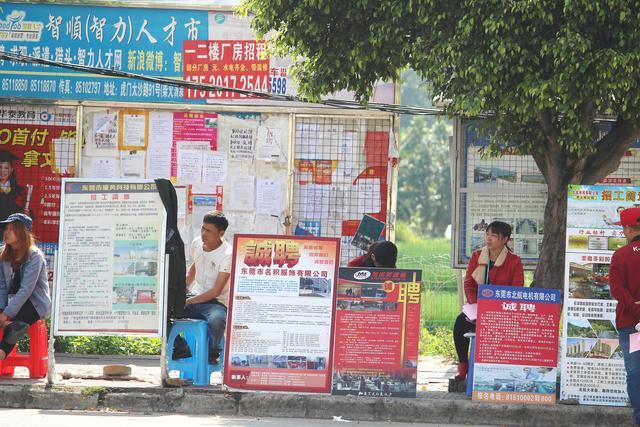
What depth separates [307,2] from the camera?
9.88 meters

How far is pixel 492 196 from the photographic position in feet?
40.9

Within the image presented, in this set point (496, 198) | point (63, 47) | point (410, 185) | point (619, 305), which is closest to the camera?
point (619, 305)

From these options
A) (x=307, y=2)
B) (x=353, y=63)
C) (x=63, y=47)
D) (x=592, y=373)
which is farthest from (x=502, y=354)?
(x=63, y=47)

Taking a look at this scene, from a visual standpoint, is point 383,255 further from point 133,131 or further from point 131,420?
point 133,131

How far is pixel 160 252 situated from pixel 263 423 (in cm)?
179

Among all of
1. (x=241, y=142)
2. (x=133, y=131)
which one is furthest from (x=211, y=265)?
(x=133, y=131)

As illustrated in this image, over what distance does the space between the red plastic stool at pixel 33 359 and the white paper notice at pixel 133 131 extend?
12.3 ft

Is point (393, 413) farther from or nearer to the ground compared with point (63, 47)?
nearer to the ground

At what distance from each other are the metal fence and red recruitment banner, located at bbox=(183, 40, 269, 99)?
4087mm

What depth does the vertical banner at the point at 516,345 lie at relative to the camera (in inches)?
362

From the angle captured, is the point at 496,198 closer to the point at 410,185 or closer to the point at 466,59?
the point at 466,59

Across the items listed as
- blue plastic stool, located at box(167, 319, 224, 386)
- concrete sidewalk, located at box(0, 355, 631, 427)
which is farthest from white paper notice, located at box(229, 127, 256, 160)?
concrete sidewalk, located at box(0, 355, 631, 427)

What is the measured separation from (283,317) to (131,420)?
1.61 metres

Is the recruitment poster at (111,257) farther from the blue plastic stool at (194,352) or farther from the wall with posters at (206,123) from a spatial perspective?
the wall with posters at (206,123)
